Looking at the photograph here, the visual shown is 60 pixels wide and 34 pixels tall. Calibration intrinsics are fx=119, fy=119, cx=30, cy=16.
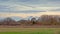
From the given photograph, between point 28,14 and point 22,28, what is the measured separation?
0.37 meters

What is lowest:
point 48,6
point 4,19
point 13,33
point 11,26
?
point 13,33

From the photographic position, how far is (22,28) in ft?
9.36

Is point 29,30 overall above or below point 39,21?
below

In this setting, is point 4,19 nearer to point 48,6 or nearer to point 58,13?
point 48,6

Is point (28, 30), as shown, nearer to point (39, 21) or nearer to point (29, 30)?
point (29, 30)

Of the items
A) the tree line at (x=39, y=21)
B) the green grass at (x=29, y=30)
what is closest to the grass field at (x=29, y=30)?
the green grass at (x=29, y=30)

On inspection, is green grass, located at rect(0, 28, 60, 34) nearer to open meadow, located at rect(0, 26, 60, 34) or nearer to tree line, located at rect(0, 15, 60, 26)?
open meadow, located at rect(0, 26, 60, 34)

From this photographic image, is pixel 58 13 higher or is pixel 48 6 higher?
pixel 48 6

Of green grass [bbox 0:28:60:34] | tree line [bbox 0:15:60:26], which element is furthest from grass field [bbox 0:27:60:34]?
tree line [bbox 0:15:60:26]

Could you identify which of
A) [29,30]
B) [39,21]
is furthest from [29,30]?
[39,21]

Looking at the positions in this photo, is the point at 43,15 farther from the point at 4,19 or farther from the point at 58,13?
the point at 4,19

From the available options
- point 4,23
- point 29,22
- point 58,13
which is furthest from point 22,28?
point 58,13

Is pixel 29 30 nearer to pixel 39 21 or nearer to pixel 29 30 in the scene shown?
pixel 29 30

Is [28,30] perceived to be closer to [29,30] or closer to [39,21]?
[29,30]
